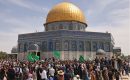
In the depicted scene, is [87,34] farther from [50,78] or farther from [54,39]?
[50,78]

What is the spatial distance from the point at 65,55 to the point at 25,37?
954 cm

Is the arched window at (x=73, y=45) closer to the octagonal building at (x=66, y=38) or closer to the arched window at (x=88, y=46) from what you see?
the octagonal building at (x=66, y=38)

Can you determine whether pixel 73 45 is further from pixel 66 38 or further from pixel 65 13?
pixel 65 13

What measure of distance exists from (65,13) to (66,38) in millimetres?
6534

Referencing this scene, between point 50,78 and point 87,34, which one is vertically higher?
point 87,34

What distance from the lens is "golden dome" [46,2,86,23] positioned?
168 feet

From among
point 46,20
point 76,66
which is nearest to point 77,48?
point 46,20

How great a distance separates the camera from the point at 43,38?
48969 mm

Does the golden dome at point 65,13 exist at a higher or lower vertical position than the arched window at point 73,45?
higher

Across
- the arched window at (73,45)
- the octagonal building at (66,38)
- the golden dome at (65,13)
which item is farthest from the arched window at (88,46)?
the golden dome at (65,13)

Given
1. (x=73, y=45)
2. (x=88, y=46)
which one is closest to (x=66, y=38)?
(x=73, y=45)

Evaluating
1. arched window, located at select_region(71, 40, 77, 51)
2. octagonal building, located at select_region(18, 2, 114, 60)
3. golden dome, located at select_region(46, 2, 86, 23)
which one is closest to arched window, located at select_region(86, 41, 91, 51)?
octagonal building, located at select_region(18, 2, 114, 60)

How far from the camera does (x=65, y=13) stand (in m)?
51.3

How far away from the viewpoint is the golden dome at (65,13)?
51.1 metres
